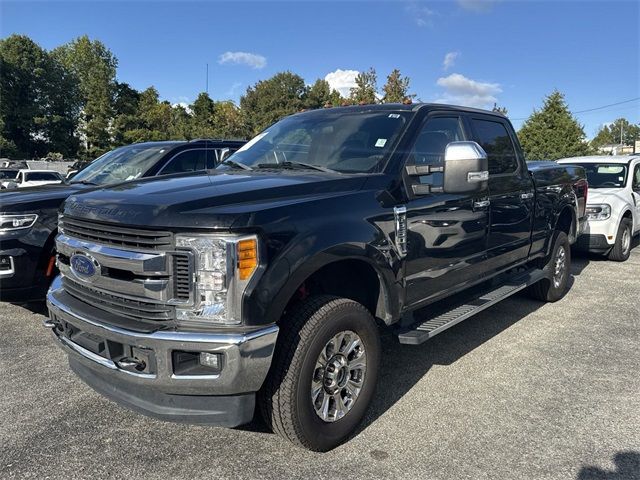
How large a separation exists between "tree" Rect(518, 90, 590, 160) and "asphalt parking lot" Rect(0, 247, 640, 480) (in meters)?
33.3

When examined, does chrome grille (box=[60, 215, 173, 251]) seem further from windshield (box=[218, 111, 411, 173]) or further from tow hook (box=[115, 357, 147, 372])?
windshield (box=[218, 111, 411, 173])

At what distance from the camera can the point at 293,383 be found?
266 centimetres

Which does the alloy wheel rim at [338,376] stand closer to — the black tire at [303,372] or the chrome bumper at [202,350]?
the black tire at [303,372]

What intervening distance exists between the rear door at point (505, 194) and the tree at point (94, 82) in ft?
178

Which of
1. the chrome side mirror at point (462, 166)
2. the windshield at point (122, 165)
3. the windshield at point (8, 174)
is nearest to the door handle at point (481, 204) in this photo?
the chrome side mirror at point (462, 166)

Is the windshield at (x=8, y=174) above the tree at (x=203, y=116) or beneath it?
beneath

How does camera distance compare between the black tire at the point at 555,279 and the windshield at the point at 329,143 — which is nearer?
the windshield at the point at 329,143

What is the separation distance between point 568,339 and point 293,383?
340 centimetres

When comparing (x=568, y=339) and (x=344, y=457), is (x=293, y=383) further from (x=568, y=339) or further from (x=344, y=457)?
(x=568, y=339)

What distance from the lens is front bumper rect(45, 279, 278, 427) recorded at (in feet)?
7.99

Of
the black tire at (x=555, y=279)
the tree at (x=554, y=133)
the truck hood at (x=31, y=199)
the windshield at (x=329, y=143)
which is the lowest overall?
the black tire at (x=555, y=279)

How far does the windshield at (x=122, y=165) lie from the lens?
623 cm

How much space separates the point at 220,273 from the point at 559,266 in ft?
16.4

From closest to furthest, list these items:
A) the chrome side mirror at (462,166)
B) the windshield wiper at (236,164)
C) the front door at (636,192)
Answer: the chrome side mirror at (462,166) < the windshield wiper at (236,164) < the front door at (636,192)
